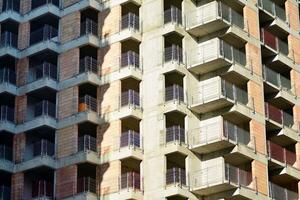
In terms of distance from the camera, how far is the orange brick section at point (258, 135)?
69.8 meters

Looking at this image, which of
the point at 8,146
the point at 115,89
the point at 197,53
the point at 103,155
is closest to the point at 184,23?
the point at 197,53

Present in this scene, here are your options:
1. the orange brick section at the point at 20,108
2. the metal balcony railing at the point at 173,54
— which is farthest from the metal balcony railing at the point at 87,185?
the metal balcony railing at the point at 173,54

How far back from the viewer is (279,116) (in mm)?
75312

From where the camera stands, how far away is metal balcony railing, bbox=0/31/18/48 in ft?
250

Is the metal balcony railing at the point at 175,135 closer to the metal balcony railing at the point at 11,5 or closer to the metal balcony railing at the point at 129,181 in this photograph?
the metal balcony railing at the point at 129,181

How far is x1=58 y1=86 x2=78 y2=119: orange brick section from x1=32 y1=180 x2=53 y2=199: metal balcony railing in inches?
221

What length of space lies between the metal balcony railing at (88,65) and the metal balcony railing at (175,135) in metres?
9.09

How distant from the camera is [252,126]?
6994cm

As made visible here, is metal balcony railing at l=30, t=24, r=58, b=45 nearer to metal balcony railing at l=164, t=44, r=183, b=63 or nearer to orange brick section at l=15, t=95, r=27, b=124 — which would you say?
orange brick section at l=15, t=95, r=27, b=124

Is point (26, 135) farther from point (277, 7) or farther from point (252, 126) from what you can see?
point (277, 7)

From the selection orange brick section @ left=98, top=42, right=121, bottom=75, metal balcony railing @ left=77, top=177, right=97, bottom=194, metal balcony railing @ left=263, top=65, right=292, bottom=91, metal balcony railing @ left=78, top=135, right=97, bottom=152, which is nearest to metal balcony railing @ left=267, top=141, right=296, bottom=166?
metal balcony railing @ left=263, top=65, right=292, bottom=91

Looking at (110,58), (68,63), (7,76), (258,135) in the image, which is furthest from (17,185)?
(258,135)

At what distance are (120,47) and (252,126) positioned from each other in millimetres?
12685

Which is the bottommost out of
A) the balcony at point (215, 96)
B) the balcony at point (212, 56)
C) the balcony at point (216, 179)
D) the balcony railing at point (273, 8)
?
the balcony at point (216, 179)
